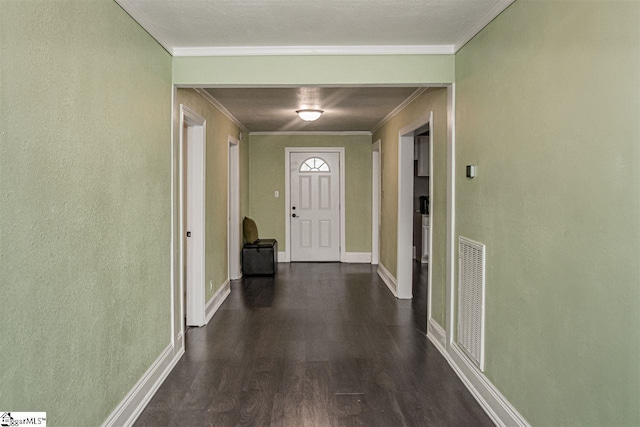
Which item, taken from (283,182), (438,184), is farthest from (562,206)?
(283,182)

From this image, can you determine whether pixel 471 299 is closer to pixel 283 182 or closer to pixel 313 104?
pixel 313 104

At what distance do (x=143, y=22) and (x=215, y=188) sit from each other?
2.61 meters

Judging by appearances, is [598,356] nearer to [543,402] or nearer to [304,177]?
[543,402]

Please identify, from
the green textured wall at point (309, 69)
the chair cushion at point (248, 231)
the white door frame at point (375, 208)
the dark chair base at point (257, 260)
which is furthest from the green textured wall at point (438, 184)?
the chair cushion at point (248, 231)

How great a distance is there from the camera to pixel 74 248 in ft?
6.87

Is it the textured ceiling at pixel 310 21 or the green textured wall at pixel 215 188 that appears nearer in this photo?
the textured ceiling at pixel 310 21

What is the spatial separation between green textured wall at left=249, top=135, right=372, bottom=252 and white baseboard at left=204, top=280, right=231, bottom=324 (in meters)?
2.48

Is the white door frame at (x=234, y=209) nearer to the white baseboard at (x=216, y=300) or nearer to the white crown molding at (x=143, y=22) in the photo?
the white baseboard at (x=216, y=300)

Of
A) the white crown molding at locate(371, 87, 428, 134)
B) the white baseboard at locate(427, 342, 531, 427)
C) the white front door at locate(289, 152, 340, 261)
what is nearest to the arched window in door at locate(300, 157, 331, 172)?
the white front door at locate(289, 152, 340, 261)

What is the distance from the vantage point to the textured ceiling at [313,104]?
470cm

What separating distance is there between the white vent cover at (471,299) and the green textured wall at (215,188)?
251 centimetres

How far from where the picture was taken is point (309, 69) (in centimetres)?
349

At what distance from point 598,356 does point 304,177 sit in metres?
6.90

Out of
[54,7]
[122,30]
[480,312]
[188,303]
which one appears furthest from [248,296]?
[54,7]
